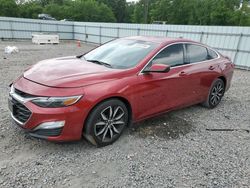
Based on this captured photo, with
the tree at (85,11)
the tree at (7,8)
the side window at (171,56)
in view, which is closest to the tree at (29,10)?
the tree at (7,8)

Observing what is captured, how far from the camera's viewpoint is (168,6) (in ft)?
166

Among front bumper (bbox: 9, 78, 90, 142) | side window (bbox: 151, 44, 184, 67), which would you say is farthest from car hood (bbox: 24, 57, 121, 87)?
side window (bbox: 151, 44, 184, 67)

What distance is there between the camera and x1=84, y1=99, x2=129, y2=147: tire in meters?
2.92

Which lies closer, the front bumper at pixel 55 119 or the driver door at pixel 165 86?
the front bumper at pixel 55 119

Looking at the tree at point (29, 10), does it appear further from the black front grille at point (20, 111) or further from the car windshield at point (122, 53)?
the black front grille at point (20, 111)

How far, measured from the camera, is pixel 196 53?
14.6 ft

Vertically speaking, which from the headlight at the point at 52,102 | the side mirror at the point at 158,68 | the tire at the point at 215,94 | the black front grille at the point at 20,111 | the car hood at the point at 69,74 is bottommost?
the tire at the point at 215,94

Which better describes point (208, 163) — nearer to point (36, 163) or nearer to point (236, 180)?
point (236, 180)

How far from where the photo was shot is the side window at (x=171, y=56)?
3.65 meters

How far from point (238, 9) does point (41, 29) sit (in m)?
36.6

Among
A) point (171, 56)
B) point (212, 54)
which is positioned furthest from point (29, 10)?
point (171, 56)

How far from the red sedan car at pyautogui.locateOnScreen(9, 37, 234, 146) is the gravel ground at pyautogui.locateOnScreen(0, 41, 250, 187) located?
31 centimetres

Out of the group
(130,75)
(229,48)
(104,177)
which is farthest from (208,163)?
(229,48)

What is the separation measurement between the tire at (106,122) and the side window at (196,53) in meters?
1.92
